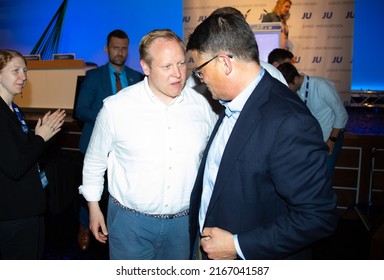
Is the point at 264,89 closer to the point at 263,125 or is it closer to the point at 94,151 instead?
the point at 263,125

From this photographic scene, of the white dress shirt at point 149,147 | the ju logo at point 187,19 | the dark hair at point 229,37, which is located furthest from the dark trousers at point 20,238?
the ju logo at point 187,19

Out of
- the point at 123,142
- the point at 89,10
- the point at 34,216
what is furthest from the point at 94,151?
the point at 89,10

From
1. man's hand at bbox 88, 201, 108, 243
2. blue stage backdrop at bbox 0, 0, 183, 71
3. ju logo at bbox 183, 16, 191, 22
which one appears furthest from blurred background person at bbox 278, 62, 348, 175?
blue stage backdrop at bbox 0, 0, 183, 71

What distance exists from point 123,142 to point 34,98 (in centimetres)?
482

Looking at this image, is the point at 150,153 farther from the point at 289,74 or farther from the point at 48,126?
the point at 289,74

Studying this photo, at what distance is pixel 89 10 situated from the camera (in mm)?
8211

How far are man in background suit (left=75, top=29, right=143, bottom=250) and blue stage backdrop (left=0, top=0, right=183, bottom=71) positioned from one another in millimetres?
4376

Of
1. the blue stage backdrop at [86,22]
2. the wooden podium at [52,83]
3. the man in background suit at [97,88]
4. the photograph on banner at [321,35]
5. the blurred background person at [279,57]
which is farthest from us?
the blue stage backdrop at [86,22]

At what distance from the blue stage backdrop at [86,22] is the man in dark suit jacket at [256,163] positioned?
21.9 ft

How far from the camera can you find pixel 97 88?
329 cm

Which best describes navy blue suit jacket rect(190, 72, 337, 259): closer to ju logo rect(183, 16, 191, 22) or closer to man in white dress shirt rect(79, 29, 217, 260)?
man in white dress shirt rect(79, 29, 217, 260)

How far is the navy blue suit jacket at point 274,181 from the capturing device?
1.08m

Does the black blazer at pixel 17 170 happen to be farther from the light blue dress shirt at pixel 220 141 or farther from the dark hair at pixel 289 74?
the dark hair at pixel 289 74

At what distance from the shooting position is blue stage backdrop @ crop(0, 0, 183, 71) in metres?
7.78
